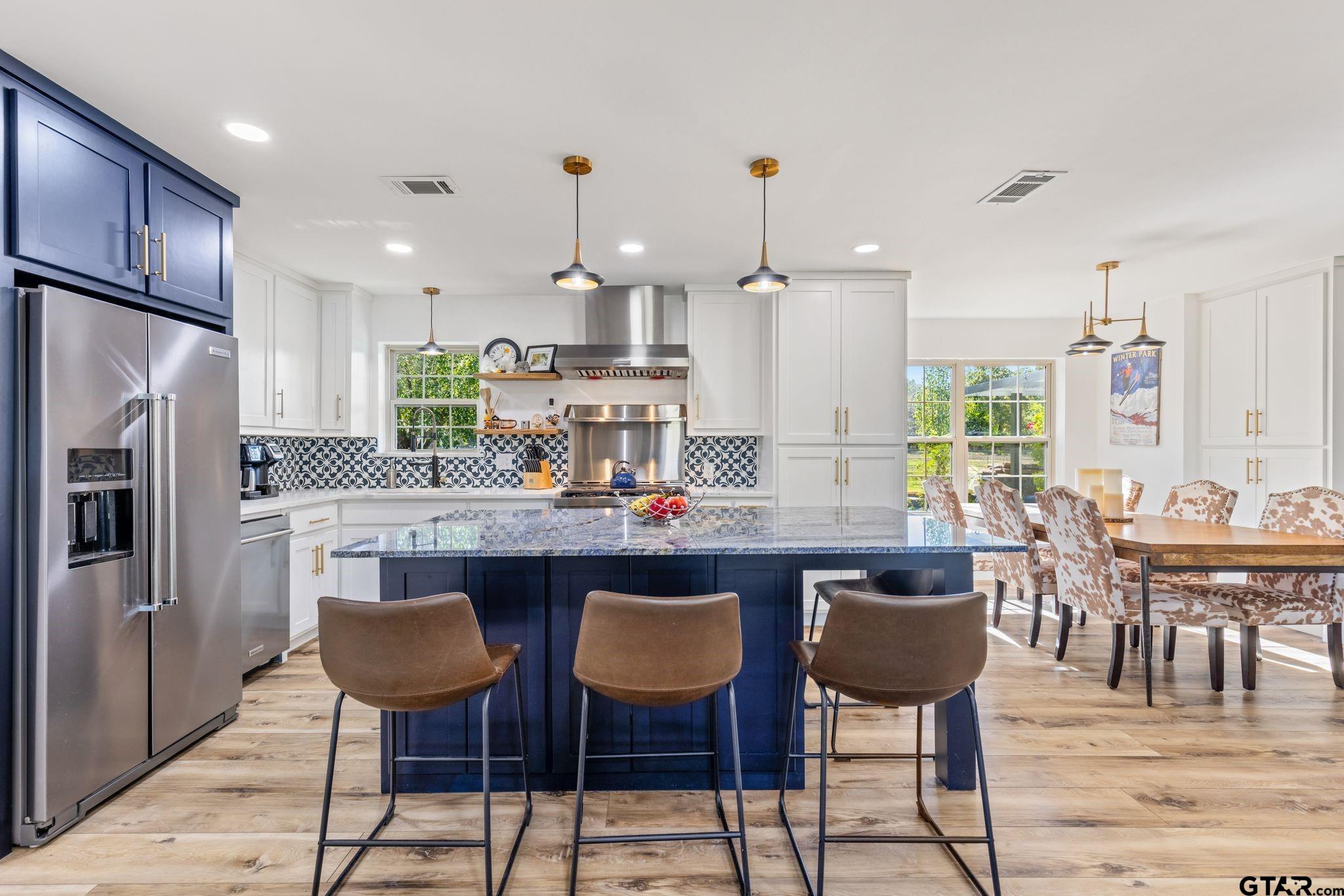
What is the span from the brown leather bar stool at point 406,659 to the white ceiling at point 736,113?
1.63m

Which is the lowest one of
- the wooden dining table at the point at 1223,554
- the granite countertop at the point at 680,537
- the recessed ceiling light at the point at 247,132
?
the wooden dining table at the point at 1223,554

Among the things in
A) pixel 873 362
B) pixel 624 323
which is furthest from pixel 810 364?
pixel 624 323

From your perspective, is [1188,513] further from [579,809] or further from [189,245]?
[189,245]

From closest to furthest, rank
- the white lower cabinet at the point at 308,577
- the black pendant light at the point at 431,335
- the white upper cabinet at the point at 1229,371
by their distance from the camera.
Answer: the white lower cabinet at the point at 308,577
the white upper cabinet at the point at 1229,371
the black pendant light at the point at 431,335

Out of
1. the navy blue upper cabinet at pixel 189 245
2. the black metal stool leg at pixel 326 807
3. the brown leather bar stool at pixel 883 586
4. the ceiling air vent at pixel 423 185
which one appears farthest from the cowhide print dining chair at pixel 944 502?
the navy blue upper cabinet at pixel 189 245

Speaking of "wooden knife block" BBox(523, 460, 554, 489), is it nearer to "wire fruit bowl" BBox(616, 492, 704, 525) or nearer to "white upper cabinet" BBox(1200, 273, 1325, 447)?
"wire fruit bowl" BBox(616, 492, 704, 525)

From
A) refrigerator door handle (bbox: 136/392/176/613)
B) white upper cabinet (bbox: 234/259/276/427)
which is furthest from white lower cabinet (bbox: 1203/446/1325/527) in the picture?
white upper cabinet (bbox: 234/259/276/427)

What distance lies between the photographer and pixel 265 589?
3.37m

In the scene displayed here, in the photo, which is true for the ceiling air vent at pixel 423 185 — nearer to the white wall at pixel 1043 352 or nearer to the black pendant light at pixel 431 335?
the black pendant light at pixel 431 335

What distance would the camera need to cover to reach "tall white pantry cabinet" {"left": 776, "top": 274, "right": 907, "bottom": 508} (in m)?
4.48

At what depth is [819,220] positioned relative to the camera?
3.38 m

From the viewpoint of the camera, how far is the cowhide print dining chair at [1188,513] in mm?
3617

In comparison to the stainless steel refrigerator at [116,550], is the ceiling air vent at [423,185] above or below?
above

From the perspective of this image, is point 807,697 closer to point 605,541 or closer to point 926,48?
point 605,541
